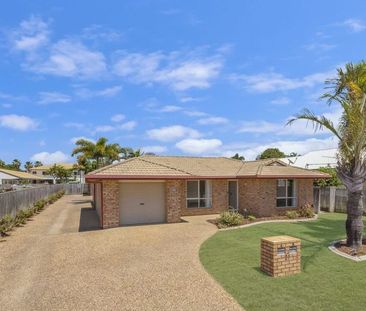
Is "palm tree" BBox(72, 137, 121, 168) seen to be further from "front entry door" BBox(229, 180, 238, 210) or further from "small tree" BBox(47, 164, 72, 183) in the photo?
"small tree" BBox(47, 164, 72, 183)

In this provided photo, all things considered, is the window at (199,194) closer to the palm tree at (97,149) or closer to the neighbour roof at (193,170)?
the neighbour roof at (193,170)

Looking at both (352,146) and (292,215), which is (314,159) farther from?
(352,146)

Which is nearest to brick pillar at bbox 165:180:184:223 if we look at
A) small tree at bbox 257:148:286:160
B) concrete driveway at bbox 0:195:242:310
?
concrete driveway at bbox 0:195:242:310

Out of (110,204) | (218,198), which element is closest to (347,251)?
(110,204)

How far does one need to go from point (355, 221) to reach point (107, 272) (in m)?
7.46

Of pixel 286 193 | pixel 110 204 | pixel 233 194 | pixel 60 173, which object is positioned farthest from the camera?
pixel 60 173

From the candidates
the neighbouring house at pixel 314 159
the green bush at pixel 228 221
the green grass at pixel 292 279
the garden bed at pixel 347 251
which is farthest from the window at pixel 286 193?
the neighbouring house at pixel 314 159

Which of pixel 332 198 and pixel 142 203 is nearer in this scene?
pixel 142 203

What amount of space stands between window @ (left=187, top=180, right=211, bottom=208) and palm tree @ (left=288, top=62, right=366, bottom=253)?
10.2m

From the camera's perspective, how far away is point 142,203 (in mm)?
17672

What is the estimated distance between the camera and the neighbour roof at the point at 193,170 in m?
16.6

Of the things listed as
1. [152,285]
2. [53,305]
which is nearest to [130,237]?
[152,285]

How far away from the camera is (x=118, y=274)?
866 cm

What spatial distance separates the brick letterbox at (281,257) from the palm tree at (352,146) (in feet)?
8.92
